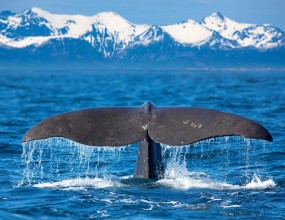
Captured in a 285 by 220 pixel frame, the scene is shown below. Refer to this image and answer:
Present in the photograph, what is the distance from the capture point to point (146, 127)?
8.14m

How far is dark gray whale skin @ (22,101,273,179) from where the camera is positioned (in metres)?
7.77

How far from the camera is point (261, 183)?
960 centimetres

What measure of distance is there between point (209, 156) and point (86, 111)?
4967 mm

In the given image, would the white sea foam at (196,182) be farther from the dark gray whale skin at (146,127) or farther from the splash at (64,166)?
the splash at (64,166)

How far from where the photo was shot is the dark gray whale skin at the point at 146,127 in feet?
25.5

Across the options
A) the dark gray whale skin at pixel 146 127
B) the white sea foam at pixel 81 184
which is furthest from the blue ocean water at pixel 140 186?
the dark gray whale skin at pixel 146 127

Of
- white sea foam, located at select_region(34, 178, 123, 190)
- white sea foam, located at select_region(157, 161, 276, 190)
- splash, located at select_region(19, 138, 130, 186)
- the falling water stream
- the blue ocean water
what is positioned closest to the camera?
the blue ocean water

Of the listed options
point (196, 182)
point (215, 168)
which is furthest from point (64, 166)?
point (196, 182)

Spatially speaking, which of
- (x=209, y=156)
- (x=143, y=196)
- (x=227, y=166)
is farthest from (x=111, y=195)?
(x=209, y=156)

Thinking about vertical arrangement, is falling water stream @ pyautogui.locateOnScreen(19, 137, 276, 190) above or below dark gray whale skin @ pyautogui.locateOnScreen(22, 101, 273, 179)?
below

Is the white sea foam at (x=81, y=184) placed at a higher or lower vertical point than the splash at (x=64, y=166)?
lower

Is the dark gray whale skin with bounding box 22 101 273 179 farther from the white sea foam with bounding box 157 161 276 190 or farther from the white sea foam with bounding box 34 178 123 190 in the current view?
the white sea foam with bounding box 34 178 123 190

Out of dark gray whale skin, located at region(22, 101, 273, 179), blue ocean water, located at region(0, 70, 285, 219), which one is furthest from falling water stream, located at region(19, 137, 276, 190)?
dark gray whale skin, located at region(22, 101, 273, 179)

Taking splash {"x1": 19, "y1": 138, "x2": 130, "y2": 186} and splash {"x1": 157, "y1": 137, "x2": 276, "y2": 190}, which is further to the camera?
splash {"x1": 19, "y1": 138, "x2": 130, "y2": 186}
